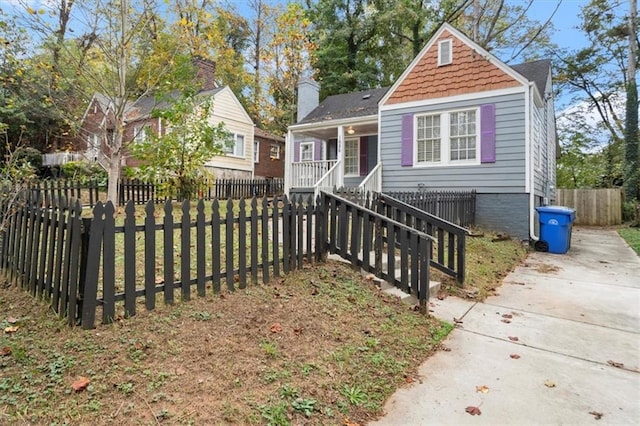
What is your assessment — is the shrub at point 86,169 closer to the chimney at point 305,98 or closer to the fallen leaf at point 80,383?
the chimney at point 305,98

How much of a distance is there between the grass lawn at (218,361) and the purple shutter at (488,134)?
25.0 ft

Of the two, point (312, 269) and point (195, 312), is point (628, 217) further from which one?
point (195, 312)

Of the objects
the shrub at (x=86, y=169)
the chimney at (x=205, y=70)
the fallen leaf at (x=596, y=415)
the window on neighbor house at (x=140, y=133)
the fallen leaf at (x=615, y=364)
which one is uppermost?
the chimney at (x=205, y=70)

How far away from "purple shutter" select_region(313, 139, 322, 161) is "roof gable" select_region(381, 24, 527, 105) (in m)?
5.03

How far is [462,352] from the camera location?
3449 mm

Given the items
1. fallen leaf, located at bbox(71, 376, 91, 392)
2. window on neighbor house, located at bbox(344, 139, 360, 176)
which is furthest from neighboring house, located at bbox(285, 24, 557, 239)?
fallen leaf, located at bbox(71, 376, 91, 392)

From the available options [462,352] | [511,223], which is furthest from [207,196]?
[462,352]

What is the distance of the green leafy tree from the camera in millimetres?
10555

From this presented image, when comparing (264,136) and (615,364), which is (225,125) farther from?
(615,364)

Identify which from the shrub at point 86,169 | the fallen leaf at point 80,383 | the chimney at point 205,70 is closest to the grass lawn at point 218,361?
the fallen leaf at point 80,383

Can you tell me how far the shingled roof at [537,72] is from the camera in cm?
1141

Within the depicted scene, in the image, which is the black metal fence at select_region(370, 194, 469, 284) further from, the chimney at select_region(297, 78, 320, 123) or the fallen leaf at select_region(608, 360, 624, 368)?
the chimney at select_region(297, 78, 320, 123)

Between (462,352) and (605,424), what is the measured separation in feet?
3.85

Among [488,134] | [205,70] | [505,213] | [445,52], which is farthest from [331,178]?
[205,70]
